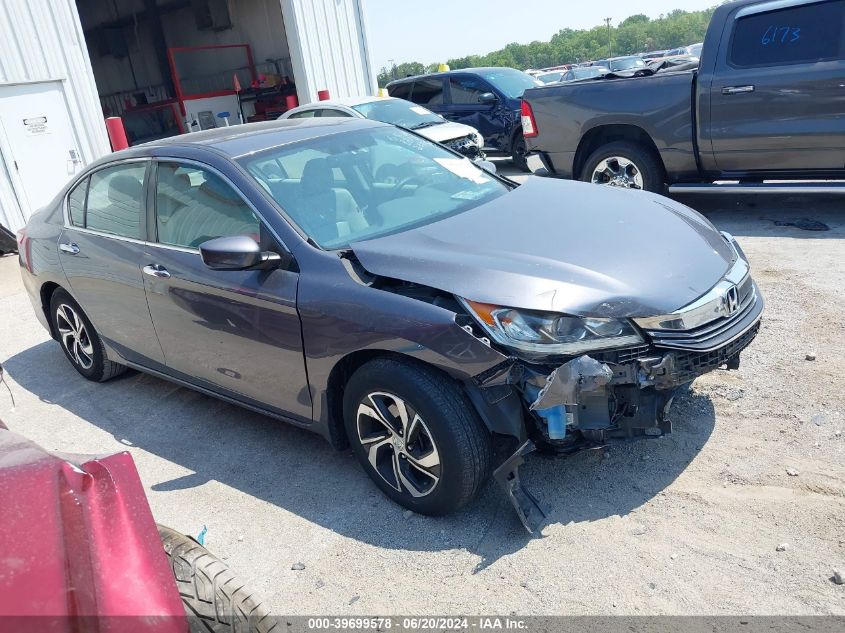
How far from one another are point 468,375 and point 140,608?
5.09ft

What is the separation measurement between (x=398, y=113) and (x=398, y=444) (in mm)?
8522

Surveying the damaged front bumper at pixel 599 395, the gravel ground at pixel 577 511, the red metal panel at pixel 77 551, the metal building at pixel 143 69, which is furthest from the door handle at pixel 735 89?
the metal building at pixel 143 69

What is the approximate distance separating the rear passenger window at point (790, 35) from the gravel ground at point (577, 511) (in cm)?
302

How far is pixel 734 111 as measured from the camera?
679cm

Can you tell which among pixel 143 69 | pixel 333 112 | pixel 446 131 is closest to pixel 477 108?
pixel 446 131

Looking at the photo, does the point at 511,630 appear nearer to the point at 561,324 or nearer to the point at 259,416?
the point at 561,324

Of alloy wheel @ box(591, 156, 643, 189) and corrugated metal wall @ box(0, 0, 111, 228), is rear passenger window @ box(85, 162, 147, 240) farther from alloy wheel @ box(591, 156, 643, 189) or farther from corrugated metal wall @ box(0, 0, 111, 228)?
corrugated metal wall @ box(0, 0, 111, 228)

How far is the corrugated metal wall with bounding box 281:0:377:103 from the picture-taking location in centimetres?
1397

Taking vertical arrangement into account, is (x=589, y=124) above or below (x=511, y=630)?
above

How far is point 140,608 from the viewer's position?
5.35 feet

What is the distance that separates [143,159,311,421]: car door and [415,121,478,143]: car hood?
265 inches

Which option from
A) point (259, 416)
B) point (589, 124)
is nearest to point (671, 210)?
point (259, 416)

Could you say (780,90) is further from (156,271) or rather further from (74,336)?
(74,336)

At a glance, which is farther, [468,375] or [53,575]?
[468,375]
